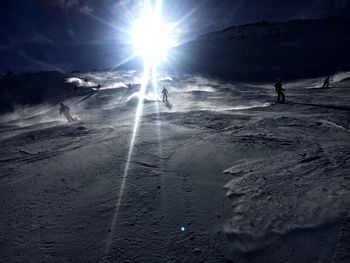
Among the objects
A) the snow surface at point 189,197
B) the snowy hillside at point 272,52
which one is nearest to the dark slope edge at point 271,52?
the snowy hillside at point 272,52

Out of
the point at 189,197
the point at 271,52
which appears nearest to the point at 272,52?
the point at 271,52

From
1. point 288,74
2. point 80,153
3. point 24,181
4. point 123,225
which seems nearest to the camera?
point 123,225

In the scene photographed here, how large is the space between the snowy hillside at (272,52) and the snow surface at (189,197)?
4387 cm

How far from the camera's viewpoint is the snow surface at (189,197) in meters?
5.59

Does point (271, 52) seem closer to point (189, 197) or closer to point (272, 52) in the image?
point (272, 52)

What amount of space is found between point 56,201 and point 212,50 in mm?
77168

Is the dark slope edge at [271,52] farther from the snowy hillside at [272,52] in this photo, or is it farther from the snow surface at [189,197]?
the snow surface at [189,197]

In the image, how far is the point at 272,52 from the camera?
70688 mm

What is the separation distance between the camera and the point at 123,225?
6598mm

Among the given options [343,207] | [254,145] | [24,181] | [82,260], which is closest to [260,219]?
[343,207]

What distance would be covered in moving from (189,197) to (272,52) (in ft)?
231

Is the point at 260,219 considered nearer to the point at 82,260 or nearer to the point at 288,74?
the point at 82,260

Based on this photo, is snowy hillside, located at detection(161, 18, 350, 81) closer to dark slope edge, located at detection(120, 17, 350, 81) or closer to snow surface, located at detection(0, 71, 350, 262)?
dark slope edge, located at detection(120, 17, 350, 81)

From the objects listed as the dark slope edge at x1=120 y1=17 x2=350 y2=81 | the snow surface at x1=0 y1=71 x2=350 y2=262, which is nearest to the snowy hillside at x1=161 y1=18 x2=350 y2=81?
the dark slope edge at x1=120 y1=17 x2=350 y2=81
